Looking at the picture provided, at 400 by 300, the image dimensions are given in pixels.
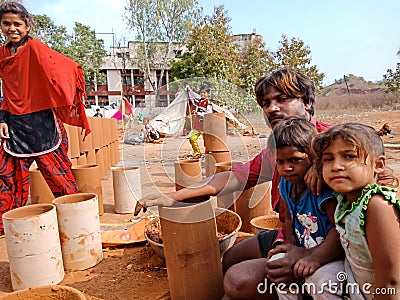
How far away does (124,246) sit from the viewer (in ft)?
8.89

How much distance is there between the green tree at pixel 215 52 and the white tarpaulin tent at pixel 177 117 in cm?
177

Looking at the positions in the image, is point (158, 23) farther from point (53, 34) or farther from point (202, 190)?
point (202, 190)

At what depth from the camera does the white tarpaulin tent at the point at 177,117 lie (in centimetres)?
744

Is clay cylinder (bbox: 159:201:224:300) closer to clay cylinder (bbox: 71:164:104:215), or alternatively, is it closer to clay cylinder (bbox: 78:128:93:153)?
clay cylinder (bbox: 71:164:104:215)

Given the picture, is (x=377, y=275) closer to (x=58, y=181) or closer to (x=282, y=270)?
(x=282, y=270)

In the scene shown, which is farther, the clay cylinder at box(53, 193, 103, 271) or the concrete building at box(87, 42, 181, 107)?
the concrete building at box(87, 42, 181, 107)

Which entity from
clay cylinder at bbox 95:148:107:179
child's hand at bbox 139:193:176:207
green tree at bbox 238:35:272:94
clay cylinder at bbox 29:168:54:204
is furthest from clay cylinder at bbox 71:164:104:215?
green tree at bbox 238:35:272:94

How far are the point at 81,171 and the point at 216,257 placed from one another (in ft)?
7.03

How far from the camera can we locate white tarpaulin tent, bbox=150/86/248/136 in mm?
7438

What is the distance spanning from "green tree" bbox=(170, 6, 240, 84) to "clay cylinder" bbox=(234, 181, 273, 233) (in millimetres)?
8949

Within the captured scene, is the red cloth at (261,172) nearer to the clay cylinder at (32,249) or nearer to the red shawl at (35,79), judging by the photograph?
the clay cylinder at (32,249)

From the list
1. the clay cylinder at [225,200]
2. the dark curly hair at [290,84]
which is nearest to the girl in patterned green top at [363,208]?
the dark curly hair at [290,84]

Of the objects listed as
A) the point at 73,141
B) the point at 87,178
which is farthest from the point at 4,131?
the point at 73,141

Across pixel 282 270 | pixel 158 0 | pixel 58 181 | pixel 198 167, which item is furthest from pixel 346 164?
pixel 158 0
